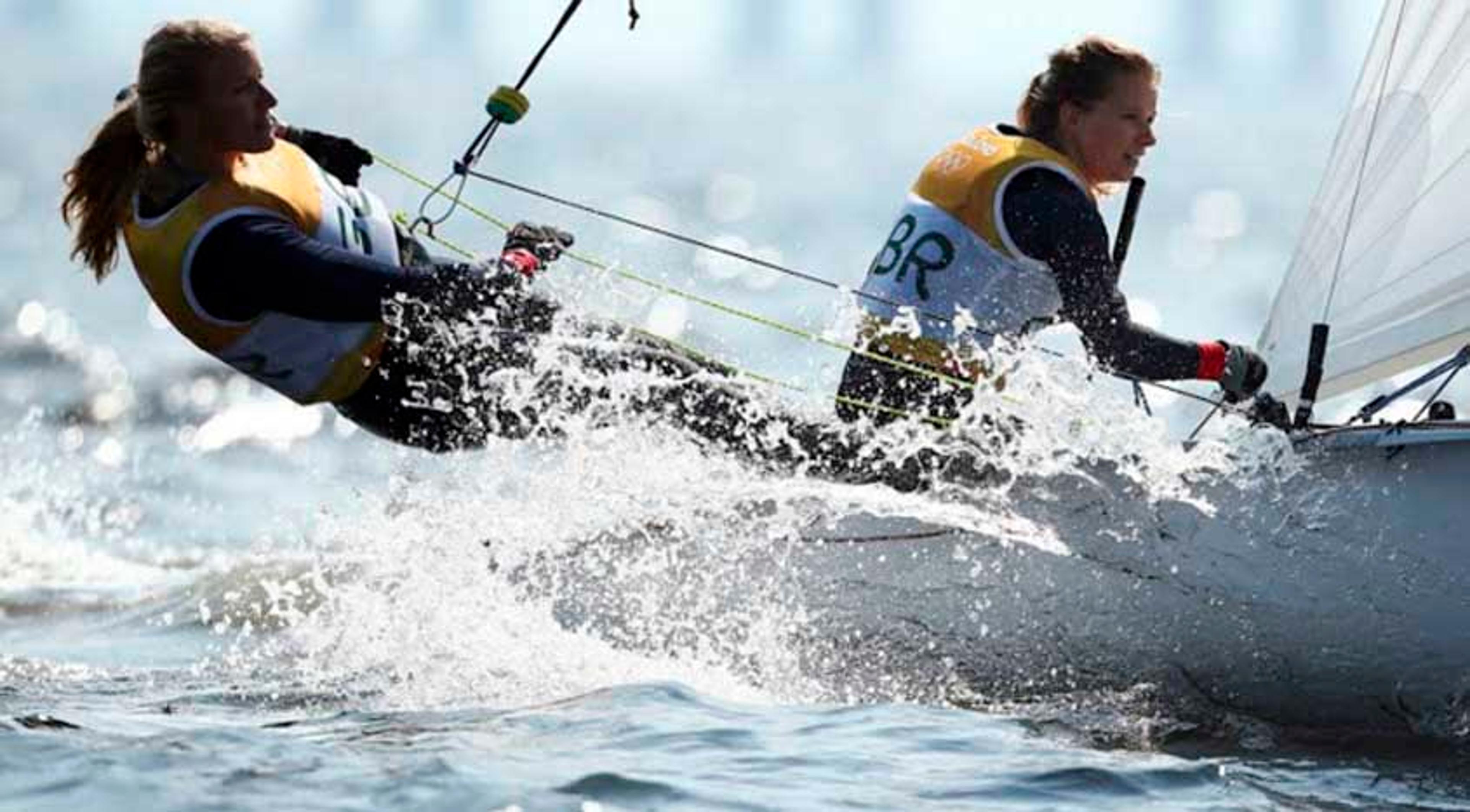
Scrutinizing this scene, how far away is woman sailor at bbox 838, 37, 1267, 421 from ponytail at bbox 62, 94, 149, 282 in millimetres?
1175

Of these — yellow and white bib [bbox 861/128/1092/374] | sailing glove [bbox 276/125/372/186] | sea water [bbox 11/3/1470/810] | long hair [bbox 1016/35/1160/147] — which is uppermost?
long hair [bbox 1016/35/1160/147]

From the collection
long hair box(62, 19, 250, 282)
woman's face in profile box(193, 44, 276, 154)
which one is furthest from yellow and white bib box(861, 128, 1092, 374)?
long hair box(62, 19, 250, 282)

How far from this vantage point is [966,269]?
4.30m

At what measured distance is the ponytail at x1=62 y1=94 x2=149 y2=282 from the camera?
13.2 ft

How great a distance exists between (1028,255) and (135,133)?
145cm

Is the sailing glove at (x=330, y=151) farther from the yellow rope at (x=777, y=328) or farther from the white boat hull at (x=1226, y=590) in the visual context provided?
the white boat hull at (x=1226, y=590)

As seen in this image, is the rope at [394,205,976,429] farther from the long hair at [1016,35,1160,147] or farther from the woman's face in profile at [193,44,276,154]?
the long hair at [1016,35,1160,147]

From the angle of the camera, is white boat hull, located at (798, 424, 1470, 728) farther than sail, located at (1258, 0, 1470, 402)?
No

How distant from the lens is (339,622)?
4.48 metres

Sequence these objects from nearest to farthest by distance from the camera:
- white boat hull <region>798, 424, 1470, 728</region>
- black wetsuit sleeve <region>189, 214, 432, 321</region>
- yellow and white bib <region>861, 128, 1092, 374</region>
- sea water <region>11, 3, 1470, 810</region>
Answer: sea water <region>11, 3, 1470, 810</region> < white boat hull <region>798, 424, 1470, 728</region> < black wetsuit sleeve <region>189, 214, 432, 321</region> < yellow and white bib <region>861, 128, 1092, 374</region>

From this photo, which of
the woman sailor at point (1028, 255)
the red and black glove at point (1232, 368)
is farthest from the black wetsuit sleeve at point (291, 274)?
the red and black glove at point (1232, 368)

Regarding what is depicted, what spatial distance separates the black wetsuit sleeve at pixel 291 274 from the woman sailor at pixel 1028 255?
30.8 inches

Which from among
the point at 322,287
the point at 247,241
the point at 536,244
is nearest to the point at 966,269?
the point at 536,244

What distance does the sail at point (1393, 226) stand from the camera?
13.6ft
